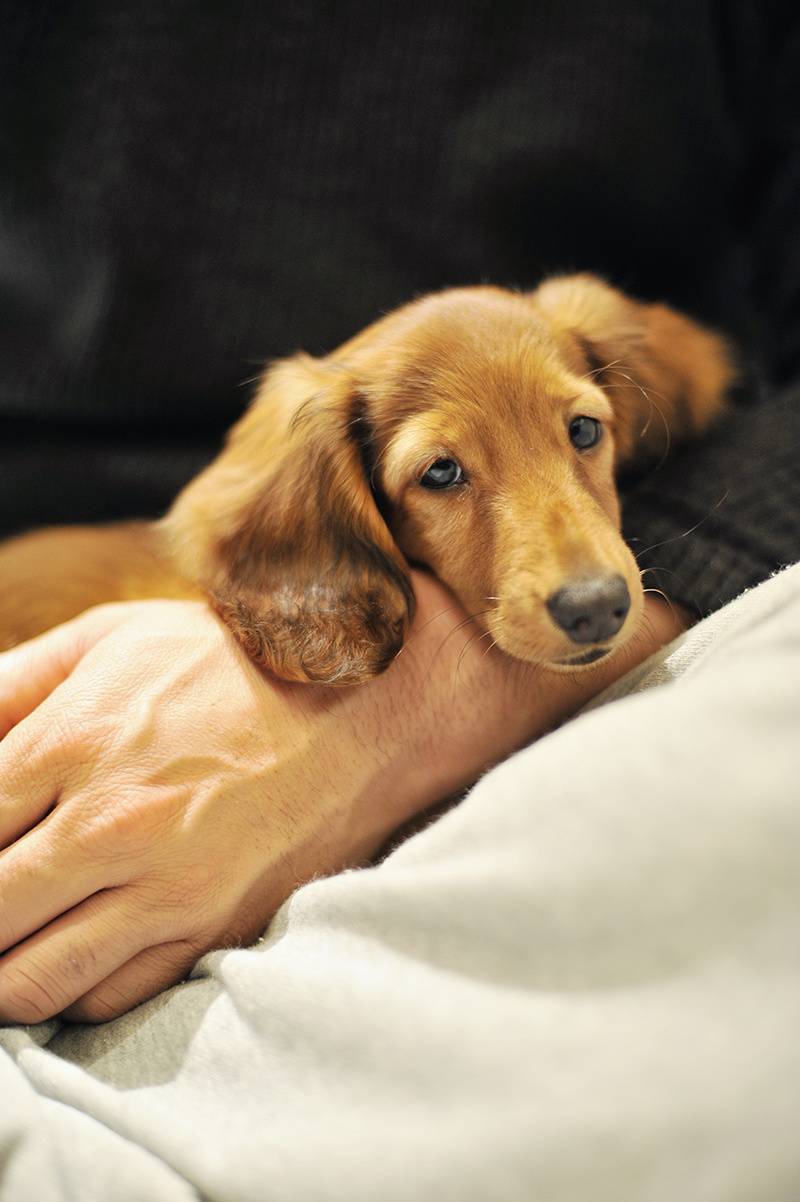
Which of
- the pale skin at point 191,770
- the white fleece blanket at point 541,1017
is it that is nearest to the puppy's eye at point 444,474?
the pale skin at point 191,770

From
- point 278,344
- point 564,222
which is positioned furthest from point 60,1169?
point 564,222

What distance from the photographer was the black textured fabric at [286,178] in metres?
1.34

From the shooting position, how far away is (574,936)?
0.60m

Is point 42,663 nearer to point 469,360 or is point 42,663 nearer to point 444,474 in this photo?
point 444,474

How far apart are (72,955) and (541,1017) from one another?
0.55 m

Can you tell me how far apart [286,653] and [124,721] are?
22cm

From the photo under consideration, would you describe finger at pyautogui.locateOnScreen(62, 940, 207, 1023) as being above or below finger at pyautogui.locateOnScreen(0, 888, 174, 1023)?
below

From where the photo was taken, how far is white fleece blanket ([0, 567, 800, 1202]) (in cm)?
54

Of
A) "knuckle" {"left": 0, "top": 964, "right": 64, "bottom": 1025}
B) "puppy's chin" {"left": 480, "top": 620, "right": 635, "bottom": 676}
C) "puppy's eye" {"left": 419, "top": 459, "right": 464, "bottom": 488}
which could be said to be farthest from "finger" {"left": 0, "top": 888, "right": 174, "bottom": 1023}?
"puppy's eye" {"left": 419, "top": 459, "right": 464, "bottom": 488}

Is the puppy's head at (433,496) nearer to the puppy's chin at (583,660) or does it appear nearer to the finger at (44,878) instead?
the puppy's chin at (583,660)

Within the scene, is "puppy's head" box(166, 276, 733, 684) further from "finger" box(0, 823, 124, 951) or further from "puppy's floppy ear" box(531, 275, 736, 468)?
"finger" box(0, 823, 124, 951)

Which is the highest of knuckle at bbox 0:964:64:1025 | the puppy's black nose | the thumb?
the puppy's black nose

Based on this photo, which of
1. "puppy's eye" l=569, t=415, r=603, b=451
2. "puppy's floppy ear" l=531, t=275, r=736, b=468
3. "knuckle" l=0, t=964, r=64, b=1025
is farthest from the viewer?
"puppy's floppy ear" l=531, t=275, r=736, b=468

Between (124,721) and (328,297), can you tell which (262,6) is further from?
(124,721)
